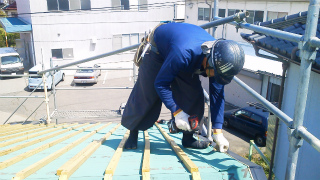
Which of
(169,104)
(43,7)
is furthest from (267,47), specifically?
(43,7)

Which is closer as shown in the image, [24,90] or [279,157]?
[279,157]

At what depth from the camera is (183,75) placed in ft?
9.49

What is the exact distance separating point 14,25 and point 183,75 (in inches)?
683

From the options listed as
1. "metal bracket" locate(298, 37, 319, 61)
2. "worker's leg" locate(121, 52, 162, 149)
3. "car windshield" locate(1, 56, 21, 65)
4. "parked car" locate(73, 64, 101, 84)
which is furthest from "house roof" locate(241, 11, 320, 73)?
"car windshield" locate(1, 56, 21, 65)

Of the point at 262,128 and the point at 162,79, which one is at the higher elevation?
the point at 162,79

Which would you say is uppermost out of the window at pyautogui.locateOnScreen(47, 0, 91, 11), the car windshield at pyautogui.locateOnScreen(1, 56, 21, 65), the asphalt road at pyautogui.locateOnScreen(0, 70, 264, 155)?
the window at pyautogui.locateOnScreen(47, 0, 91, 11)

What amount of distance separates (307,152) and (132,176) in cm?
263

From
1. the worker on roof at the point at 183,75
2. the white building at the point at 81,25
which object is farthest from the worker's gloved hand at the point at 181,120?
the white building at the point at 81,25

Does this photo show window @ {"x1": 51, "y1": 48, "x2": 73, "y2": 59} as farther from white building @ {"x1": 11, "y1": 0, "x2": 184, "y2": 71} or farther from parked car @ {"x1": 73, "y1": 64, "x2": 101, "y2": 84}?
parked car @ {"x1": 73, "y1": 64, "x2": 101, "y2": 84}

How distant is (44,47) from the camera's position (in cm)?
1842

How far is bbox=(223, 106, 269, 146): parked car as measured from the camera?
31.8ft

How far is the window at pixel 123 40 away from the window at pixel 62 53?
3.03 metres

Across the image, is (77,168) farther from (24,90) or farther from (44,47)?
(44,47)

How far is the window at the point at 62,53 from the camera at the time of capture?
1892 cm
